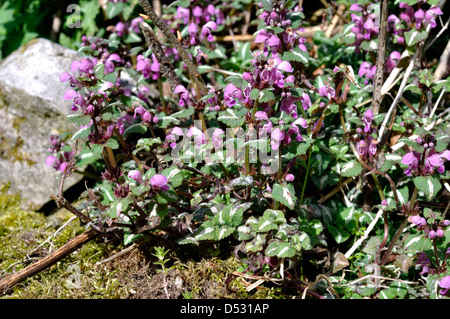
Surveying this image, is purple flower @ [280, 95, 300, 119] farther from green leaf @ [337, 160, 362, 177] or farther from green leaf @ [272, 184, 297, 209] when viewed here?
green leaf @ [337, 160, 362, 177]

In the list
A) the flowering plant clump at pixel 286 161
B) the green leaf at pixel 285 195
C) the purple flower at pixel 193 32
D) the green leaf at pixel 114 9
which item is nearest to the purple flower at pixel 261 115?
the flowering plant clump at pixel 286 161

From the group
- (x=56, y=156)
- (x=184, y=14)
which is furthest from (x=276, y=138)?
(x=56, y=156)

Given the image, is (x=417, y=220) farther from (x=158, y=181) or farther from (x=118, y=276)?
(x=118, y=276)

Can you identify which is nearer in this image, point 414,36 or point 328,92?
point 328,92

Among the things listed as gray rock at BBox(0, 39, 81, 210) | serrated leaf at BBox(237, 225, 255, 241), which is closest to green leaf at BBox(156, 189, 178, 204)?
serrated leaf at BBox(237, 225, 255, 241)
